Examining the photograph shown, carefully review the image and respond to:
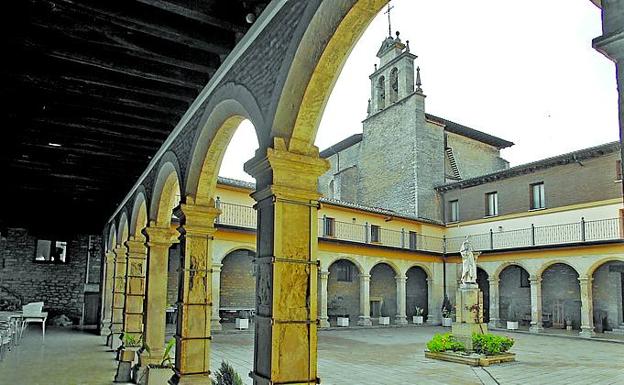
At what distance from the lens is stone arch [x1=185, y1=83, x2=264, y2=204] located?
15.6 feet

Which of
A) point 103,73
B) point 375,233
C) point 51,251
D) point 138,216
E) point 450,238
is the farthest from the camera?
point 450,238

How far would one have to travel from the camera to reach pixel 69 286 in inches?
746

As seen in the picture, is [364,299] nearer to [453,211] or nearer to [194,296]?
[453,211]

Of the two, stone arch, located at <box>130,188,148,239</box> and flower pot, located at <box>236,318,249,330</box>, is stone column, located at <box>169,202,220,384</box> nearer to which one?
stone arch, located at <box>130,188,148,239</box>

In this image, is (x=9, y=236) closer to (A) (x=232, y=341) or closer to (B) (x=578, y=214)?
(A) (x=232, y=341)

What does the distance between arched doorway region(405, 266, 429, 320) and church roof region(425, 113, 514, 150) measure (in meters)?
8.17

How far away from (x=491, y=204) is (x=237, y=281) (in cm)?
1251

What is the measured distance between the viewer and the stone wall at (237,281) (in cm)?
2002

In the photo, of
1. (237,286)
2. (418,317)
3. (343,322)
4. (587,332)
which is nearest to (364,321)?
(343,322)

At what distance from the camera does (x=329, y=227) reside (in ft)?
74.4

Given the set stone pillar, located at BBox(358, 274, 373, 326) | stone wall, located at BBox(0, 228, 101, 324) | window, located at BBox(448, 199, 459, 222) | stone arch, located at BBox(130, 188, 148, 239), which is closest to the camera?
stone arch, located at BBox(130, 188, 148, 239)

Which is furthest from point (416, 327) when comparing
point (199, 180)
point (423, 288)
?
point (199, 180)

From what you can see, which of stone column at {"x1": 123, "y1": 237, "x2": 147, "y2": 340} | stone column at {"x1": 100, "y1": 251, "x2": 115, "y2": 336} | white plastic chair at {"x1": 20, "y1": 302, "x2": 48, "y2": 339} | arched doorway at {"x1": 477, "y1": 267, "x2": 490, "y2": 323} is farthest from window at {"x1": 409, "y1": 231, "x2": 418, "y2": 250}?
stone column at {"x1": 123, "y1": 237, "x2": 147, "y2": 340}

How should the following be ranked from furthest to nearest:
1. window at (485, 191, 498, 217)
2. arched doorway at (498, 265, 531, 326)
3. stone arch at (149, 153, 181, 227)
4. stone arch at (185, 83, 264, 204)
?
window at (485, 191, 498, 217) < arched doorway at (498, 265, 531, 326) < stone arch at (149, 153, 181, 227) < stone arch at (185, 83, 264, 204)
